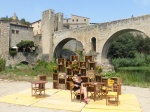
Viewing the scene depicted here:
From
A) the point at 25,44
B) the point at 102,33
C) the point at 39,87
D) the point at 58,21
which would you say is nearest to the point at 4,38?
the point at 25,44

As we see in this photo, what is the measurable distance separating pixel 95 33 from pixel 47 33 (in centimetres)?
873

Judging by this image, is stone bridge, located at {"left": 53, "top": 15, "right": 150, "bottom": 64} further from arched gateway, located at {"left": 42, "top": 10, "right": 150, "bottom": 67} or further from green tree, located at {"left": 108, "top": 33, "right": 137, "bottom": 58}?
green tree, located at {"left": 108, "top": 33, "right": 137, "bottom": 58}

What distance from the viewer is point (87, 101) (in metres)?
6.80

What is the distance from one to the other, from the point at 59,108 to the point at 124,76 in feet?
28.3

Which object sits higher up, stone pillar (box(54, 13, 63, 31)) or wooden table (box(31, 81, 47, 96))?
stone pillar (box(54, 13, 63, 31))

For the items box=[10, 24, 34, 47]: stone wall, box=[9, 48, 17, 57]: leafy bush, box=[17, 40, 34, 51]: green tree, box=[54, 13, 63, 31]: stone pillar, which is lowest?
box=[9, 48, 17, 57]: leafy bush

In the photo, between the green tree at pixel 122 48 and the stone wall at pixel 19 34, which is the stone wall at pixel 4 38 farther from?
the green tree at pixel 122 48

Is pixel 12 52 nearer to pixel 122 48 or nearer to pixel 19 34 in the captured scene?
pixel 19 34

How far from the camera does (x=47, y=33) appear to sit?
33438mm

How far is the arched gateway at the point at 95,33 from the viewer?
78.2 ft

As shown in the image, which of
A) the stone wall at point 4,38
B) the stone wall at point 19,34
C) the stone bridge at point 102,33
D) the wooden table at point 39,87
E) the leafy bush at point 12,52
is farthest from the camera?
the stone wall at point 19,34

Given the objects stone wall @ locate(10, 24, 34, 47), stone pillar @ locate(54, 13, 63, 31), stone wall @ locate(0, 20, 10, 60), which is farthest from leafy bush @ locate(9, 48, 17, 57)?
stone pillar @ locate(54, 13, 63, 31)

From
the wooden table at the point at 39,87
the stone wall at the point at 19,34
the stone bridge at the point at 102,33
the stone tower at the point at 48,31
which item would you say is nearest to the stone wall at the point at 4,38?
the stone wall at the point at 19,34

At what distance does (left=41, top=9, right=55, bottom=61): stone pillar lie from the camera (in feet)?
108
